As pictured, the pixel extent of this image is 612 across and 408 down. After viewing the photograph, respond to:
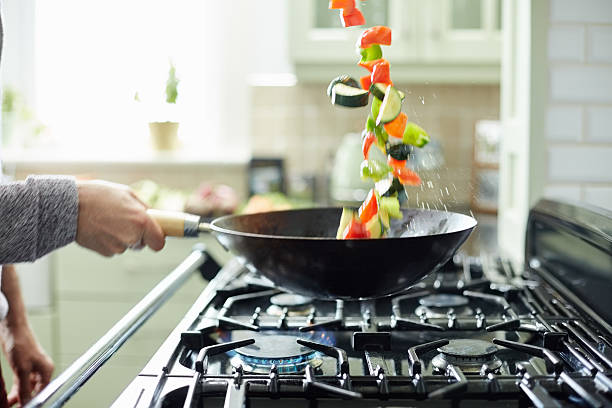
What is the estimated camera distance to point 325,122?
2.78 metres

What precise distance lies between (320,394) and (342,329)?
0.73ft

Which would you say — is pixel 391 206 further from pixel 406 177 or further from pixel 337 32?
pixel 337 32

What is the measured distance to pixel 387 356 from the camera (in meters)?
0.77

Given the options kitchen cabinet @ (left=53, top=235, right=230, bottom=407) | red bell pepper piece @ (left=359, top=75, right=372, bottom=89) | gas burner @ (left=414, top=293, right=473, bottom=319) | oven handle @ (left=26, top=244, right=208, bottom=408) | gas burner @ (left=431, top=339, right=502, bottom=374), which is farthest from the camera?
kitchen cabinet @ (left=53, top=235, right=230, bottom=407)

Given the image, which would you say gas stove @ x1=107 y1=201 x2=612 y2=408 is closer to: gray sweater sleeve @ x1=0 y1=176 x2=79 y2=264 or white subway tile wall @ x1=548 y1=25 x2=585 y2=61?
gray sweater sleeve @ x1=0 y1=176 x2=79 y2=264

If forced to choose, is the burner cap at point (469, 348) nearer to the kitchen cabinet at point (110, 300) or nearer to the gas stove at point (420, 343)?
the gas stove at point (420, 343)

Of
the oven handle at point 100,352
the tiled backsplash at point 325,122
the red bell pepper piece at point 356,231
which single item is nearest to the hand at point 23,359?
the oven handle at point 100,352

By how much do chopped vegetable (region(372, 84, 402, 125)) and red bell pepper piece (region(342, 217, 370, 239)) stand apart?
0.43ft

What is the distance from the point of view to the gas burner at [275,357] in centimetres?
71

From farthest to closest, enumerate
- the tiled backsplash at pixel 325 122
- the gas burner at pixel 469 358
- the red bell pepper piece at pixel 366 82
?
the tiled backsplash at pixel 325 122 → the red bell pepper piece at pixel 366 82 → the gas burner at pixel 469 358

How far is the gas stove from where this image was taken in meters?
0.63

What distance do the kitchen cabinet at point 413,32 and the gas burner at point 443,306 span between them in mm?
1483

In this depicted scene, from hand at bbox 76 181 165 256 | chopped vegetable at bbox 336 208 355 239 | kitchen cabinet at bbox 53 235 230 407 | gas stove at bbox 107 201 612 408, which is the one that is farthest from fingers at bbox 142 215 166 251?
kitchen cabinet at bbox 53 235 230 407

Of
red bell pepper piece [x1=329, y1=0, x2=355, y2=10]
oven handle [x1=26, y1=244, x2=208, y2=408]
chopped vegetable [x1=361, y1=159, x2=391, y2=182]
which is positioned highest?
red bell pepper piece [x1=329, y1=0, x2=355, y2=10]
